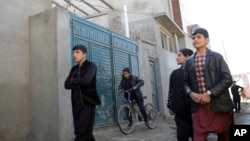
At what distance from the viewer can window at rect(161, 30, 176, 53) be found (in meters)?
15.1

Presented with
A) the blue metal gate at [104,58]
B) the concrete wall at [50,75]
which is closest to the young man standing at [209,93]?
the concrete wall at [50,75]

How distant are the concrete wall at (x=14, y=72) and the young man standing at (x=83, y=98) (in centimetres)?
227

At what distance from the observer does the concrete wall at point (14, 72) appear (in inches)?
215

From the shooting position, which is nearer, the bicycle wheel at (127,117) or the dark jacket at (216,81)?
the dark jacket at (216,81)

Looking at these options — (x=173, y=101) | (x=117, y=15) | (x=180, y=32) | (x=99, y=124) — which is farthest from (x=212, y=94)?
(x=180, y=32)

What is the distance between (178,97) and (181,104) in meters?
0.13

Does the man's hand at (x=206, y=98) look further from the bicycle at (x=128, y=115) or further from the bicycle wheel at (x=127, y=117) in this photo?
the bicycle wheel at (x=127, y=117)

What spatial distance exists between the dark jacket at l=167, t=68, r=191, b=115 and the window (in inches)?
417

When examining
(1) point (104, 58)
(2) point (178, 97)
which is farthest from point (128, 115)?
(2) point (178, 97)

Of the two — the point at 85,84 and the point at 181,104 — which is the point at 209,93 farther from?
the point at 85,84

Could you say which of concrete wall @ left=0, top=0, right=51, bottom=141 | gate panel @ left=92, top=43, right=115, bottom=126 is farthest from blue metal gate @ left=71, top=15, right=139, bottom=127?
concrete wall @ left=0, top=0, right=51, bottom=141

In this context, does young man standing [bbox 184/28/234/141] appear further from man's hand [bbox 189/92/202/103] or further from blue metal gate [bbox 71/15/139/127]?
blue metal gate [bbox 71/15/139/127]

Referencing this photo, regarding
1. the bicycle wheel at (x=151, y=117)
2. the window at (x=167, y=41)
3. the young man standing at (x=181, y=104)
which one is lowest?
the bicycle wheel at (x=151, y=117)

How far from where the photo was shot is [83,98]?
12.3 feet
